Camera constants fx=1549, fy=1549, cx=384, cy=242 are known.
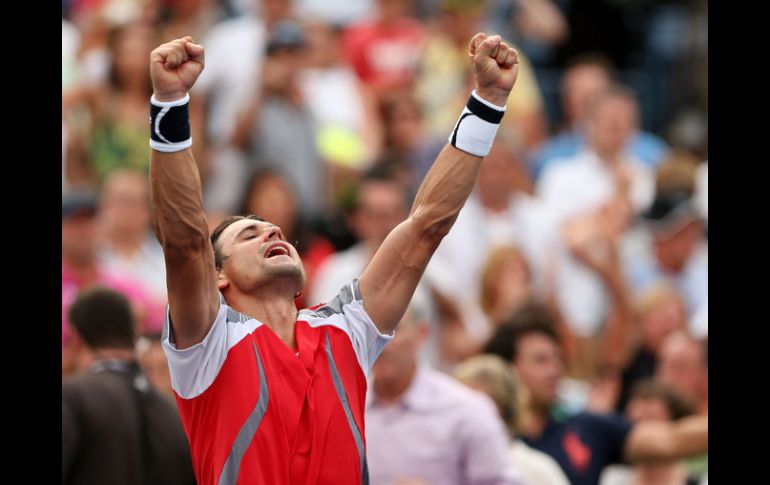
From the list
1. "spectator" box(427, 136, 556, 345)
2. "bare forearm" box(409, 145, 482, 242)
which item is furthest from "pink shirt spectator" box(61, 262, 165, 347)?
"bare forearm" box(409, 145, 482, 242)

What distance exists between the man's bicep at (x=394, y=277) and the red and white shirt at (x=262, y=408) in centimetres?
29

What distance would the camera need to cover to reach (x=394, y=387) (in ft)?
28.0

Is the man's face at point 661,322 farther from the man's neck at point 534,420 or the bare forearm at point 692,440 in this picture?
the man's neck at point 534,420

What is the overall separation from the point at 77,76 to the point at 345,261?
9.65ft

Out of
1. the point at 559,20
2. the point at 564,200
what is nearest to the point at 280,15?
the point at 564,200

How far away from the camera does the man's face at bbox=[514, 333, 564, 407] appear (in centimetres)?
925

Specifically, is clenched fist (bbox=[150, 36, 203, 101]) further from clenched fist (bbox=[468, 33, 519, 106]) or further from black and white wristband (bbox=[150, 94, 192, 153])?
clenched fist (bbox=[468, 33, 519, 106])

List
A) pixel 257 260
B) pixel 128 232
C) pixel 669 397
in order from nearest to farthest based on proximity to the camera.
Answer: pixel 257 260, pixel 669 397, pixel 128 232

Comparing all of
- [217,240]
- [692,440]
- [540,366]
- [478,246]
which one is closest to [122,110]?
[478,246]

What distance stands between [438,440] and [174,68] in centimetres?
351

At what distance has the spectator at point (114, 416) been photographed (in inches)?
282

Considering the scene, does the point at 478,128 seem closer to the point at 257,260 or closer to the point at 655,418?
the point at 257,260

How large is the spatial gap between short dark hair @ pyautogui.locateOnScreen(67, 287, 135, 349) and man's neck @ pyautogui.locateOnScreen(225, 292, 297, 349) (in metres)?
1.78
